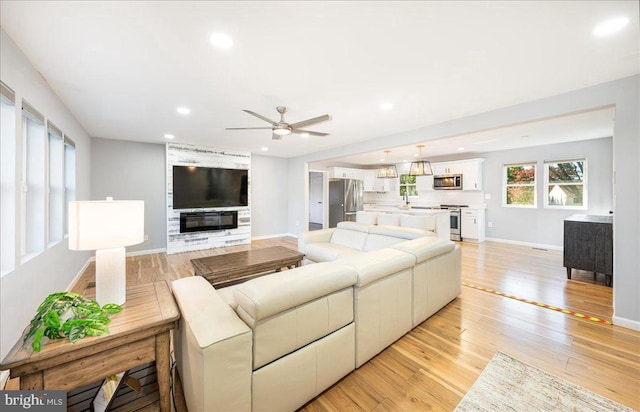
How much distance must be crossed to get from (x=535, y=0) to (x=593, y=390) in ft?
8.46

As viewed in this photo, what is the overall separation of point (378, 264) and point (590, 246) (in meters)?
3.86

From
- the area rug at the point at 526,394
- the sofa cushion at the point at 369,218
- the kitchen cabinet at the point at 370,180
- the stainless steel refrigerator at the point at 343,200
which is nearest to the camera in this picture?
the area rug at the point at 526,394

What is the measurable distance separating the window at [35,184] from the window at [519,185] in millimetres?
8678

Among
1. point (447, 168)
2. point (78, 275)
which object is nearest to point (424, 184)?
point (447, 168)

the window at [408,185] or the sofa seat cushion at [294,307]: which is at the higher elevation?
the window at [408,185]

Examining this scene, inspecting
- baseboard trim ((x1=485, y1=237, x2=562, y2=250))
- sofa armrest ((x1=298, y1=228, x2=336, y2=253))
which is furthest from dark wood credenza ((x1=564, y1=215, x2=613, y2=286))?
sofa armrest ((x1=298, y1=228, x2=336, y2=253))

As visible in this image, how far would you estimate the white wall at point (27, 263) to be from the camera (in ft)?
6.12

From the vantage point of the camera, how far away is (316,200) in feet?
28.7

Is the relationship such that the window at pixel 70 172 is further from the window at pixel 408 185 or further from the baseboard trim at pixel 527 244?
the baseboard trim at pixel 527 244

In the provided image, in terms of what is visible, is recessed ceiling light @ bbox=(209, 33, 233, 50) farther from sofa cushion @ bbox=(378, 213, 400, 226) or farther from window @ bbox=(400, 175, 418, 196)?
window @ bbox=(400, 175, 418, 196)

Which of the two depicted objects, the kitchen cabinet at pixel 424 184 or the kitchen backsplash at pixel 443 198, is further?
the kitchen cabinet at pixel 424 184

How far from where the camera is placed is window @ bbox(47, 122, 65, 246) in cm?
320

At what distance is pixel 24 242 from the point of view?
2.38m

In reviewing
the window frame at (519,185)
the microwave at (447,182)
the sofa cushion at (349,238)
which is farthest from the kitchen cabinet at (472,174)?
the sofa cushion at (349,238)
